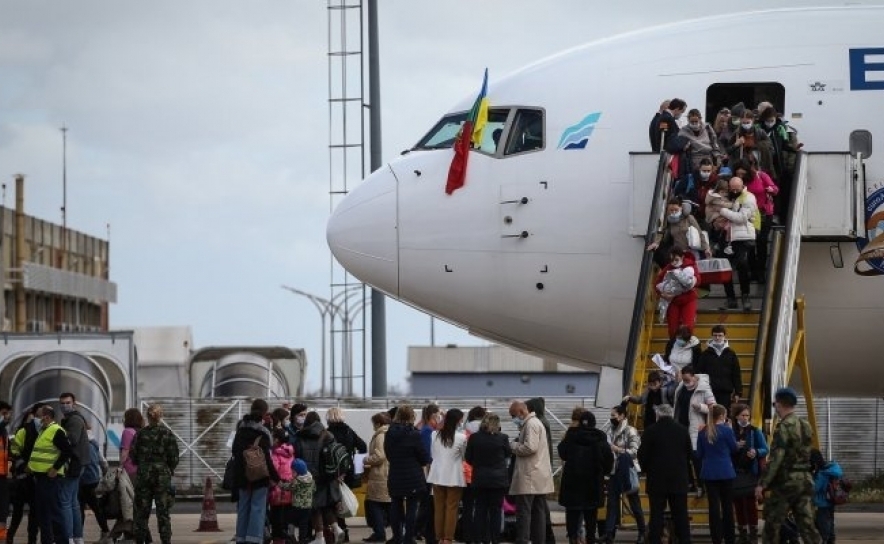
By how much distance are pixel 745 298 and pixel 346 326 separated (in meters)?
36.3

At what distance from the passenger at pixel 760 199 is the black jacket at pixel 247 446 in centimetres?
625

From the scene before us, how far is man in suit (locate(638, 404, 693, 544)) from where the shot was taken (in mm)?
19375

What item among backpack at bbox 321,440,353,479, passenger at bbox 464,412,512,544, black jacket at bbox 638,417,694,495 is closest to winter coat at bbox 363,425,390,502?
backpack at bbox 321,440,353,479

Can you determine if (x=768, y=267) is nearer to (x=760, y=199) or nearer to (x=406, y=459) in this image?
(x=760, y=199)

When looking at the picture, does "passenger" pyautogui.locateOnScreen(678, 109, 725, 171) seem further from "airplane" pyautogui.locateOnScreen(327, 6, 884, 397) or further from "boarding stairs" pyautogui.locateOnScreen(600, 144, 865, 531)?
"airplane" pyautogui.locateOnScreen(327, 6, 884, 397)

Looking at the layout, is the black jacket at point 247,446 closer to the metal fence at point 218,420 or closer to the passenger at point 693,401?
the passenger at point 693,401

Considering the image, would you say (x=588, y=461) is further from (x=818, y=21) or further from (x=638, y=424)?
(x=818, y=21)

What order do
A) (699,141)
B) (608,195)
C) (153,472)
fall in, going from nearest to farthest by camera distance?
(153,472) < (699,141) < (608,195)

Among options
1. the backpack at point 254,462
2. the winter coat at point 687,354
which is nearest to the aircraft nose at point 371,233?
the backpack at point 254,462

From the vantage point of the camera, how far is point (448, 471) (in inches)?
835

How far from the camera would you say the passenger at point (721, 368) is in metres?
20.6

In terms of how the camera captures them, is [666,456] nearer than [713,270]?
Yes

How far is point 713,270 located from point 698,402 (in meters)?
1.94

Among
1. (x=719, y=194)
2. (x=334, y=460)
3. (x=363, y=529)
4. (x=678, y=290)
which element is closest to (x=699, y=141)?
(x=719, y=194)
